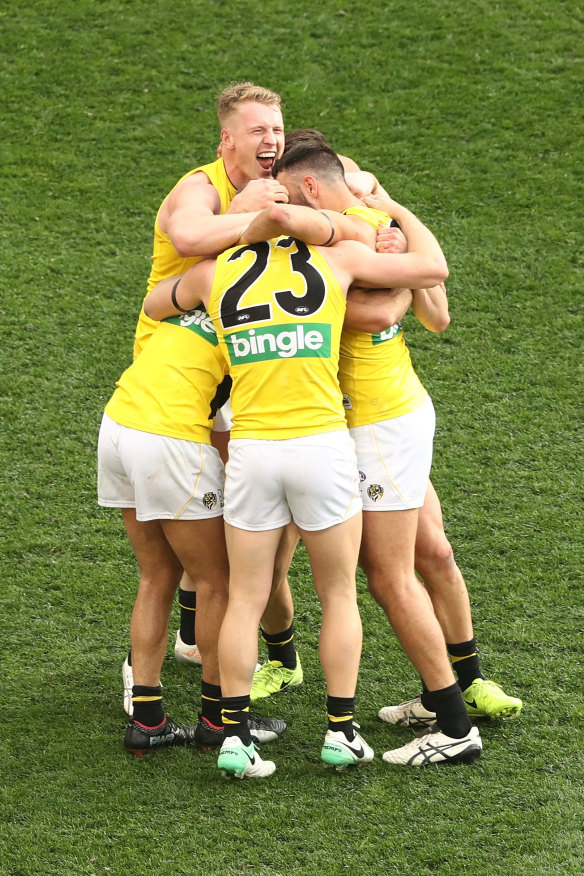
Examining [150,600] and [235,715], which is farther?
[150,600]

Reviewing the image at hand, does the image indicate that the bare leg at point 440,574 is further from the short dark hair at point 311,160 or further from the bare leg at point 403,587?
the short dark hair at point 311,160

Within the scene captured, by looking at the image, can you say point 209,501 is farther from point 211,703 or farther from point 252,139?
point 252,139

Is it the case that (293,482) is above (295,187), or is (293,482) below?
below

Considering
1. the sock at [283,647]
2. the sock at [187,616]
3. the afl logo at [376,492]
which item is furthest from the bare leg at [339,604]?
the sock at [187,616]

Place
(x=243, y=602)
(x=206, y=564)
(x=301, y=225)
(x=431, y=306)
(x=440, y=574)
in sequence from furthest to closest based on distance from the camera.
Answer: (x=440, y=574) → (x=431, y=306) → (x=206, y=564) → (x=243, y=602) → (x=301, y=225)

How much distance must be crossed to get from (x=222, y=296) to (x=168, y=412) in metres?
0.46

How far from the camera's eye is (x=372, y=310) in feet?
11.7

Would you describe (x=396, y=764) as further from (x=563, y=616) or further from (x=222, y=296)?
(x=222, y=296)

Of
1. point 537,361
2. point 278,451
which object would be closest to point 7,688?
point 278,451

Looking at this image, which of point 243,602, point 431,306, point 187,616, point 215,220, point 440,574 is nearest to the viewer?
point 243,602

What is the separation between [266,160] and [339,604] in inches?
63.9

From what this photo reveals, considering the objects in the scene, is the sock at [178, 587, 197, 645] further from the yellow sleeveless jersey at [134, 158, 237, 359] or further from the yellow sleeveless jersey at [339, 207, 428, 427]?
the yellow sleeveless jersey at [339, 207, 428, 427]

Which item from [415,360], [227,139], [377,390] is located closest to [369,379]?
[377,390]

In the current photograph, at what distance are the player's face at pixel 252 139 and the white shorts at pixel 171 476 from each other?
1052 millimetres
